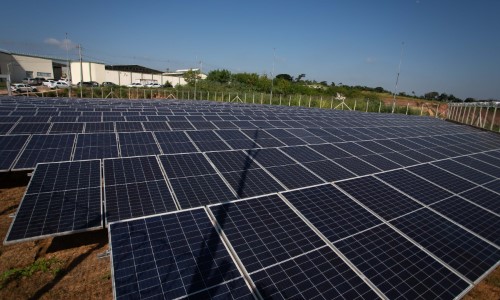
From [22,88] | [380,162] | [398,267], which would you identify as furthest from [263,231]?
[22,88]

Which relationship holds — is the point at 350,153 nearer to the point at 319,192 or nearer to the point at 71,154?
the point at 319,192

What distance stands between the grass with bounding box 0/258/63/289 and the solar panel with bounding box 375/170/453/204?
978 centimetres

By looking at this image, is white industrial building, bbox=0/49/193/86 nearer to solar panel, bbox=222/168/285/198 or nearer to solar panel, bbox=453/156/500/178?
solar panel, bbox=222/168/285/198

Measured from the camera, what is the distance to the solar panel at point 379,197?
23.1 feet

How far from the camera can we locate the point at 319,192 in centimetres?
741

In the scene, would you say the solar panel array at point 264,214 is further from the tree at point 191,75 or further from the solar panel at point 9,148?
the tree at point 191,75

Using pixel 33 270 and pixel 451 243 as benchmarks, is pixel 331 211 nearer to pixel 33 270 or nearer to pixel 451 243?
pixel 451 243

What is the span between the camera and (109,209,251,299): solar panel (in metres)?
4.09

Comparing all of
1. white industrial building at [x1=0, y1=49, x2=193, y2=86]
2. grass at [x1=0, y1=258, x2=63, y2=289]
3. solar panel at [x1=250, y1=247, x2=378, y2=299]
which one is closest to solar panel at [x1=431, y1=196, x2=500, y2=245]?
solar panel at [x1=250, y1=247, x2=378, y2=299]

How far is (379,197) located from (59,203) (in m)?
7.97

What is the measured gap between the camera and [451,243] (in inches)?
237

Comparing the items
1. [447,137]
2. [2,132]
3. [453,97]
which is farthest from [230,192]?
[453,97]

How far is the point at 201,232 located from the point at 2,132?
40.4 ft

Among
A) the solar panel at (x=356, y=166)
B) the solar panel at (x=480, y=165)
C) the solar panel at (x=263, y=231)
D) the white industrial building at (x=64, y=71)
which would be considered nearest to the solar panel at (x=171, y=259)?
the solar panel at (x=263, y=231)
